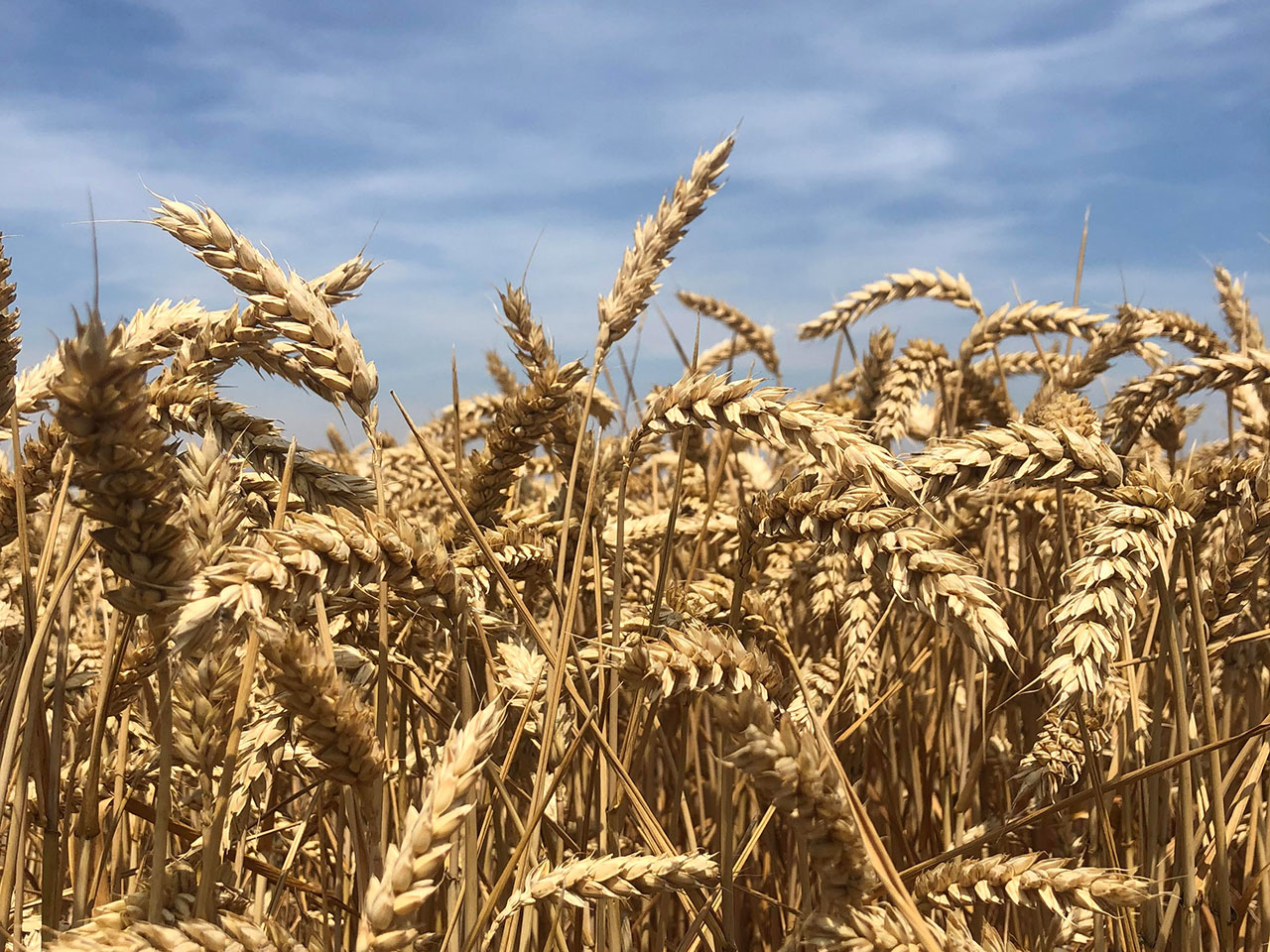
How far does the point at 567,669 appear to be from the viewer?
1.21 meters

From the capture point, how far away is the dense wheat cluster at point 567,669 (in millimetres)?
795

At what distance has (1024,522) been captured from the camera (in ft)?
7.54

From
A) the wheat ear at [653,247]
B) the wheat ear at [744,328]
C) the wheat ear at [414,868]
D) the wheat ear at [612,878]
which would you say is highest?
the wheat ear at [744,328]

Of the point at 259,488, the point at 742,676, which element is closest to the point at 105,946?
the point at 742,676

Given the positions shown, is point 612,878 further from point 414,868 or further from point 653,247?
point 653,247

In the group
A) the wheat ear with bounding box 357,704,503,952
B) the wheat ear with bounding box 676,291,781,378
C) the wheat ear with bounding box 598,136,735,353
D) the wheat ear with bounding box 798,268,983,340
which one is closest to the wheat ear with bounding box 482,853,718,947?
the wheat ear with bounding box 357,704,503,952

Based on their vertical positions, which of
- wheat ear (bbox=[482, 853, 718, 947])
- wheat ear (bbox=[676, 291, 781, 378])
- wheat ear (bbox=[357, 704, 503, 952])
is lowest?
wheat ear (bbox=[482, 853, 718, 947])

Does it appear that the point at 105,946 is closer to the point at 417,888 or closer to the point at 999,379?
the point at 417,888

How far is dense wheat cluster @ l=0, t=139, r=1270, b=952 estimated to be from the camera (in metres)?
0.80

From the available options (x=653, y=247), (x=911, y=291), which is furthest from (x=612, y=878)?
(x=911, y=291)

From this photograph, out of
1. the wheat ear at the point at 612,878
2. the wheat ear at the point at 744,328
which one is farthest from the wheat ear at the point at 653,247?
the wheat ear at the point at 744,328

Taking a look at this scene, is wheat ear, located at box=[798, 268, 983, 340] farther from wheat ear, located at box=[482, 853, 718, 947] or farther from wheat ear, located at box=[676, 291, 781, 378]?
wheat ear, located at box=[482, 853, 718, 947]

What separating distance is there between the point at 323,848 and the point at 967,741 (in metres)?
1.27

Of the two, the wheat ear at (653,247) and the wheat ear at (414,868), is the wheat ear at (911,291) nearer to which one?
the wheat ear at (653,247)
